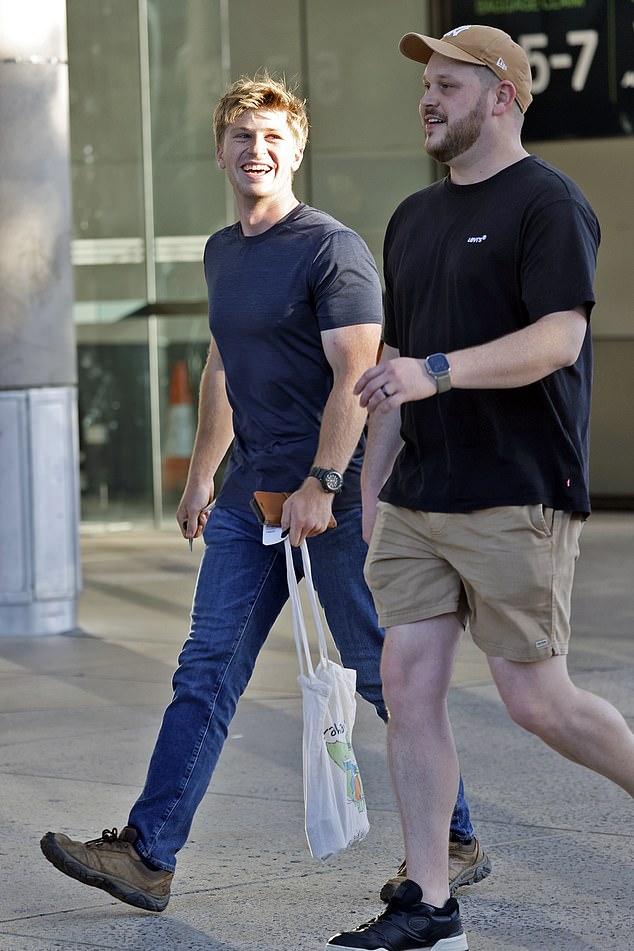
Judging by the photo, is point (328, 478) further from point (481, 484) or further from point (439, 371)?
point (439, 371)

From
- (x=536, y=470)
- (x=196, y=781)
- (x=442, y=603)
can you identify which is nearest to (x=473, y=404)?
(x=536, y=470)

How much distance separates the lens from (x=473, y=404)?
361 centimetres

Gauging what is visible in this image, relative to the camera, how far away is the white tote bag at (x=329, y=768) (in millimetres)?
3889

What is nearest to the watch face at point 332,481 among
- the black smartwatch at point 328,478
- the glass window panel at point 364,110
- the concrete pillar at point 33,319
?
the black smartwatch at point 328,478

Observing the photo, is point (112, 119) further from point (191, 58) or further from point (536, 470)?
point (536, 470)

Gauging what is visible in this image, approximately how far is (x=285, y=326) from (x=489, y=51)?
2.90 ft

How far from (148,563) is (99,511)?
257cm

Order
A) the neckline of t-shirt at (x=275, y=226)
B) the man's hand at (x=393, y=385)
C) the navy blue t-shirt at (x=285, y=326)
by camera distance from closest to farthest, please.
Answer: the man's hand at (x=393, y=385), the navy blue t-shirt at (x=285, y=326), the neckline of t-shirt at (x=275, y=226)

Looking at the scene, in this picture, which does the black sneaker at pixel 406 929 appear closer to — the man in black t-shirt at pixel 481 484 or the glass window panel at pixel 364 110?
the man in black t-shirt at pixel 481 484

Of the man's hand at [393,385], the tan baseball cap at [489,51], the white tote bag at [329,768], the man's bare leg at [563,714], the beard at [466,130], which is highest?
the tan baseball cap at [489,51]

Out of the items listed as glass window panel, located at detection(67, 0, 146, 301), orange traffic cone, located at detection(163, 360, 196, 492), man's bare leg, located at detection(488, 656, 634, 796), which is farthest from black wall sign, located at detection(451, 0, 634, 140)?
Result: man's bare leg, located at detection(488, 656, 634, 796)

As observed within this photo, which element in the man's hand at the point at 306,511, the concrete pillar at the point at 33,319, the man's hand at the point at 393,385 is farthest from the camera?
the concrete pillar at the point at 33,319

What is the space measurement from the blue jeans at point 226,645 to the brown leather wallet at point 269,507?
0.11 m

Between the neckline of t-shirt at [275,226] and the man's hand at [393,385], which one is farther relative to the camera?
the neckline of t-shirt at [275,226]
